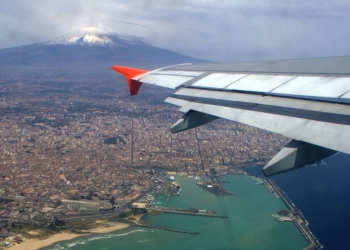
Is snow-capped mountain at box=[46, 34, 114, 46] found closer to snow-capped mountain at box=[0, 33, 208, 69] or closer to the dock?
snow-capped mountain at box=[0, 33, 208, 69]

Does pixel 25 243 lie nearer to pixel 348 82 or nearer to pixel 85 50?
pixel 348 82

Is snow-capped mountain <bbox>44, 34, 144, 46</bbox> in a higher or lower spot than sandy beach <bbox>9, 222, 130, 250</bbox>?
higher

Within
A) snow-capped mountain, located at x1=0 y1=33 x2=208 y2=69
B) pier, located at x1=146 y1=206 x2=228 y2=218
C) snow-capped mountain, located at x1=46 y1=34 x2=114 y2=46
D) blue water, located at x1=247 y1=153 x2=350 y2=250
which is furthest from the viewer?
snow-capped mountain, located at x1=46 y1=34 x2=114 y2=46

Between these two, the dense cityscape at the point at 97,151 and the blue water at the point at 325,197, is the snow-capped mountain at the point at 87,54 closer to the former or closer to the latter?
the dense cityscape at the point at 97,151

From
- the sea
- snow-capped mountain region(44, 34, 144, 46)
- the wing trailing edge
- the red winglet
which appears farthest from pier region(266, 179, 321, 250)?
snow-capped mountain region(44, 34, 144, 46)

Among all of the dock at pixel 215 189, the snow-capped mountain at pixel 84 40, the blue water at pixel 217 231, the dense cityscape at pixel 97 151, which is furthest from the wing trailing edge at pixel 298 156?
the snow-capped mountain at pixel 84 40

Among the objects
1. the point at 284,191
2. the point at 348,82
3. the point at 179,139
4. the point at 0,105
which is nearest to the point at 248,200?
the point at 284,191

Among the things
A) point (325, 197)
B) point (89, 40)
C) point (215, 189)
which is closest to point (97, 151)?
point (215, 189)

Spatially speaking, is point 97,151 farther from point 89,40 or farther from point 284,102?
point 89,40
